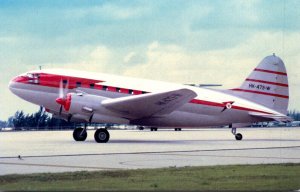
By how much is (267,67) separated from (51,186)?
101 ft

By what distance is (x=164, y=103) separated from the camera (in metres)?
36.1

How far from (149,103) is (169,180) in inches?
886

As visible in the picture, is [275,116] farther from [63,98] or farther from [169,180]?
[169,180]

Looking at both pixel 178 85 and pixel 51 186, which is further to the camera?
pixel 178 85

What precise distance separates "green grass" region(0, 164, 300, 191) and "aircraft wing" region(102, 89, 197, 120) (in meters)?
18.4

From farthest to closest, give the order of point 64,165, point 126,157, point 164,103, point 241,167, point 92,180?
point 164,103 → point 126,157 → point 64,165 → point 241,167 → point 92,180

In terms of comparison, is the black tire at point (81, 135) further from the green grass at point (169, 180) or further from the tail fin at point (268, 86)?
the green grass at point (169, 180)

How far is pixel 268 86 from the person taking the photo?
40406 mm

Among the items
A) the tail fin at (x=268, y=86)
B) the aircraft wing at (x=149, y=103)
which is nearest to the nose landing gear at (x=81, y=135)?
the aircraft wing at (x=149, y=103)

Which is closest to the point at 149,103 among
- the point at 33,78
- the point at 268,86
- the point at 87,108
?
the point at 87,108

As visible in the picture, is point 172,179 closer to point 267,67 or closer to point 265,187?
point 265,187

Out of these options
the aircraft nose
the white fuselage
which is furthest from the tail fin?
the aircraft nose

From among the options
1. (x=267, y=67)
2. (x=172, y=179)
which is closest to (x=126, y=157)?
(x=172, y=179)

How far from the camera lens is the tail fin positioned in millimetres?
40031
